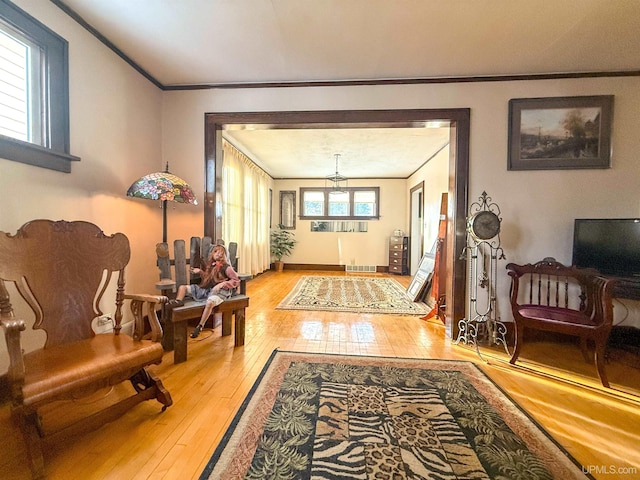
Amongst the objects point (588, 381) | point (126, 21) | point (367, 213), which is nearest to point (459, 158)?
point (588, 381)

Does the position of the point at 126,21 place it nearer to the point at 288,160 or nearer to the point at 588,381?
the point at 288,160

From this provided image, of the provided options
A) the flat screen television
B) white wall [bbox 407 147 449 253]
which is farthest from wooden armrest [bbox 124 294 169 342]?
white wall [bbox 407 147 449 253]

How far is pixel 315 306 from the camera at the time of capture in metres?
3.88

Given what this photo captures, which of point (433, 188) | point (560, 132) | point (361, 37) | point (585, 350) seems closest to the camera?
point (361, 37)

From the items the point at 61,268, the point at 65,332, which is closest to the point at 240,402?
the point at 65,332

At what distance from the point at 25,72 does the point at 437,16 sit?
2.83 meters

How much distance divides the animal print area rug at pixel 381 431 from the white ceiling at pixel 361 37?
2.60 m

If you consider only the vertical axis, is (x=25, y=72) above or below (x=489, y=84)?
below

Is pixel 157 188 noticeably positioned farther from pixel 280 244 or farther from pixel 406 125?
pixel 280 244

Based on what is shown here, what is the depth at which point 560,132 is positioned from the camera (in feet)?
8.77

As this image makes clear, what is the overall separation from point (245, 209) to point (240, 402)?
4271mm

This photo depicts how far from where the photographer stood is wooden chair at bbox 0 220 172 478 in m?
1.13

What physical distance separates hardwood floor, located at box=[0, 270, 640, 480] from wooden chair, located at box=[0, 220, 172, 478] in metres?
0.12

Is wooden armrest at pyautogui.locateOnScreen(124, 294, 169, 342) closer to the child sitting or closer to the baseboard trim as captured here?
the child sitting
